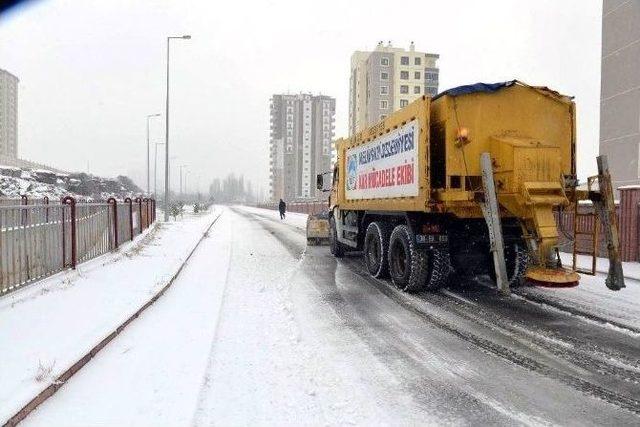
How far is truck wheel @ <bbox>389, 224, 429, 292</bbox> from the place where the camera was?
8.30 meters

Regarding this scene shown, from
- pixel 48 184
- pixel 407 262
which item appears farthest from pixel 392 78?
pixel 407 262

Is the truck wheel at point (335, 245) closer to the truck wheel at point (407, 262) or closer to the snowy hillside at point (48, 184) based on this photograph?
the truck wheel at point (407, 262)

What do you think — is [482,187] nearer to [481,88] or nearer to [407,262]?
[481,88]

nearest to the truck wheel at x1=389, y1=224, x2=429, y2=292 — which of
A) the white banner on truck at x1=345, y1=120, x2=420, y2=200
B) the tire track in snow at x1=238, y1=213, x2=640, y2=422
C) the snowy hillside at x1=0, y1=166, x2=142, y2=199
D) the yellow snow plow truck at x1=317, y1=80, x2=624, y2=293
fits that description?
the yellow snow plow truck at x1=317, y1=80, x2=624, y2=293

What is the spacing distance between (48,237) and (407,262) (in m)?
6.34

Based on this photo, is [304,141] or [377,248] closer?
[377,248]

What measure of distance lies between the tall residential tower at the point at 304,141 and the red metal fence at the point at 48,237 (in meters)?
132

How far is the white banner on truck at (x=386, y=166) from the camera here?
8259 mm

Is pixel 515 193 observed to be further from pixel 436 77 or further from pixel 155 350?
pixel 436 77

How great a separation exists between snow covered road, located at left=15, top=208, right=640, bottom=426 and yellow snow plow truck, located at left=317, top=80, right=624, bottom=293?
827 mm

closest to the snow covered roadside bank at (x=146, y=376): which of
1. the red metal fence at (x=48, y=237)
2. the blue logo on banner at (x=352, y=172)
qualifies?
the red metal fence at (x=48, y=237)

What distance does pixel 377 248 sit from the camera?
33.3 feet

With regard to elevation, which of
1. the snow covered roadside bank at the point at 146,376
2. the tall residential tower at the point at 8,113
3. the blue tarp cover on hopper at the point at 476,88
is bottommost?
the snow covered roadside bank at the point at 146,376

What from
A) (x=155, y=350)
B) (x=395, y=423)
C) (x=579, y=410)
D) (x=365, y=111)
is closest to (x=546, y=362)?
(x=579, y=410)
